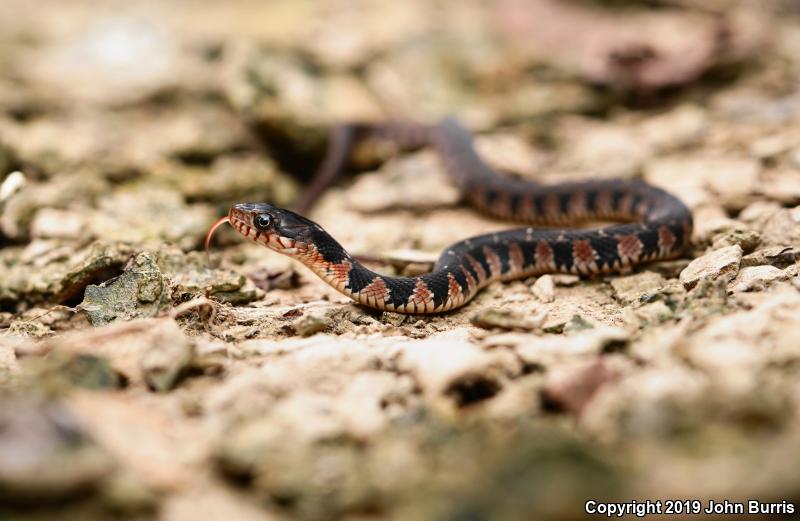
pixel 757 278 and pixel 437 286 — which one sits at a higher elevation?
pixel 437 286

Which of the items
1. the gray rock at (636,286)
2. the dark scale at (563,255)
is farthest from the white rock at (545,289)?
the gray rock at (636,286)

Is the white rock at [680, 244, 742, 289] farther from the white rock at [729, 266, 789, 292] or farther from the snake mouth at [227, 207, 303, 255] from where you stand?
the snake mouth at [227, 207, 303, 255]

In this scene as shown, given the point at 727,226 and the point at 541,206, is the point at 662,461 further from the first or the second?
the point at 541,206

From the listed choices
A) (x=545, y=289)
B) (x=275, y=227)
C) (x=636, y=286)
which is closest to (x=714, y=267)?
(x=636, y=286)

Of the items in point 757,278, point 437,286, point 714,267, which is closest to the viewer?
point 757,278

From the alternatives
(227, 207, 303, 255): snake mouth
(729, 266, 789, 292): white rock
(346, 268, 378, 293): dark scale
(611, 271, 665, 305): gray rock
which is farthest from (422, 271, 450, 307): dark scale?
(729, 266, 789, 292): white rock

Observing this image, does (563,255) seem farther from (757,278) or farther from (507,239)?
(757,278)
